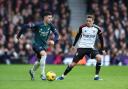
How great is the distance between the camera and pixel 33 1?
29.2 meters

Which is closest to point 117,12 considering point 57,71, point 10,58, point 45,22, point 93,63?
point 93,63

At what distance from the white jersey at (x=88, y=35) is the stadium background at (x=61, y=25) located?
9.35m

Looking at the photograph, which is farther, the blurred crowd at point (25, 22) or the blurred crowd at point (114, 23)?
the blurred crowd at point (114, 23)

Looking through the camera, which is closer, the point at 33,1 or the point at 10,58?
the point at 10,58

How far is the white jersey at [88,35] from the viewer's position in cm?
1677

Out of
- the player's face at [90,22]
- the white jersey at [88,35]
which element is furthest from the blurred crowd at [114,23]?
the player's face at [90,22]

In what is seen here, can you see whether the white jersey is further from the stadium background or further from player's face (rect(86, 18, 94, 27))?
the stadium background

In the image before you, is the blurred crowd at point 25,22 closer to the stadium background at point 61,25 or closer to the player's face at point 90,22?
the stadium background at point 61,25

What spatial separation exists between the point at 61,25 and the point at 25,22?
185 cm

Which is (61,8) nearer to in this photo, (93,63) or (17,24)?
(17,24)

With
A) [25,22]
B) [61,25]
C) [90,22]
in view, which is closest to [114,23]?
[61,25]

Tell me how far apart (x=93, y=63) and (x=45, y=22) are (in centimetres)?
937

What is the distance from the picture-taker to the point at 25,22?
2814 centimetres

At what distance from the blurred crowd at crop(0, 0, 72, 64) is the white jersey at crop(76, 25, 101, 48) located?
932cm
